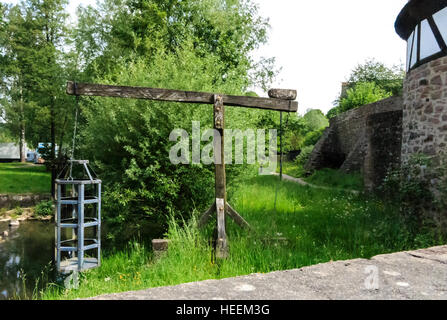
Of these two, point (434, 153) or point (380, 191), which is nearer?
point (434, 153)

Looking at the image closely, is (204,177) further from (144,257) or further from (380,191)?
(380,191)

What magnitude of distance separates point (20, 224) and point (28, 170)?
9.05 metres

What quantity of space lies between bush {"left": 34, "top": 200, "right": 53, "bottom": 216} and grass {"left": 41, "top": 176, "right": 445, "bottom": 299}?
37.5 ft

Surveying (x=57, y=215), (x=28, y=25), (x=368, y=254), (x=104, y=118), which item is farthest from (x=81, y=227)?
(x=28, y=25)

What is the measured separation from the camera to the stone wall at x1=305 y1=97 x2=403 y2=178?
46.7ft

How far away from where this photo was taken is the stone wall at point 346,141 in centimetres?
1422

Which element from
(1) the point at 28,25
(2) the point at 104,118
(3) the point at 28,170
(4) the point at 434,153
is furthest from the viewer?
(3) the point at 28,170

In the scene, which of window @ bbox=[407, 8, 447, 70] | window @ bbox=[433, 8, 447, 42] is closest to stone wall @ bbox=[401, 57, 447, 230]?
window @ bbox=[407, 8, 447, 70]

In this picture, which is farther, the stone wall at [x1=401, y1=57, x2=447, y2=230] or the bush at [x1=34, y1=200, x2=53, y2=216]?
the bush at [x1=34, y1=200, x2=53, y2=216]

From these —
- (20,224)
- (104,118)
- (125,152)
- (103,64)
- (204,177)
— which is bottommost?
(20,224)

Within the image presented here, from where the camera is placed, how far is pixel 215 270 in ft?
A: 14.8

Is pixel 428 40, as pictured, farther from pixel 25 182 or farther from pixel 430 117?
pixel 25 182

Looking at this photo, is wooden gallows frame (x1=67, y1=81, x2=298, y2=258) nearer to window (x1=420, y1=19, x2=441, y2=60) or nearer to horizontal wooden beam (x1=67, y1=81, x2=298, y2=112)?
horizontal wooden beam (x1=67, y1=81, x2=298, y2=112)

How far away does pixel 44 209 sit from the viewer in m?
16.6
